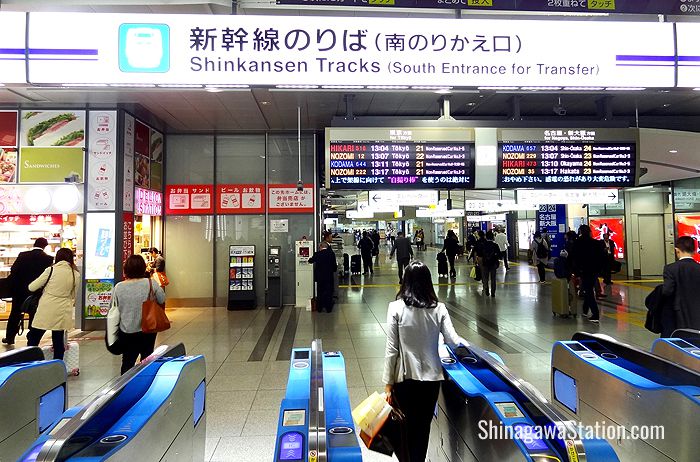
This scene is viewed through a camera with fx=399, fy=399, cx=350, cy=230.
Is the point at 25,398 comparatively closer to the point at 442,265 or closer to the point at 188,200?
the point at 188,200

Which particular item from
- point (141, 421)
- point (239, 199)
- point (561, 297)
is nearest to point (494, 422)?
point (141, 421)

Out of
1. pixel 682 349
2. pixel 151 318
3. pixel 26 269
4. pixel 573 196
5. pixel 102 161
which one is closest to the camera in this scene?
pixel 682 349

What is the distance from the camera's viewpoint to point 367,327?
7336 mm

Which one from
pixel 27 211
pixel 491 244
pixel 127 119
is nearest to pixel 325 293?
pixel 491 244

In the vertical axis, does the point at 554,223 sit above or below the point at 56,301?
above

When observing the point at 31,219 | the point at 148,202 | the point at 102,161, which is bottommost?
the point at 31,219

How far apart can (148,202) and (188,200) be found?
1.03 meters

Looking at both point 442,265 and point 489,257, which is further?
point 442,265

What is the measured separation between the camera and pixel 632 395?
2551 mm

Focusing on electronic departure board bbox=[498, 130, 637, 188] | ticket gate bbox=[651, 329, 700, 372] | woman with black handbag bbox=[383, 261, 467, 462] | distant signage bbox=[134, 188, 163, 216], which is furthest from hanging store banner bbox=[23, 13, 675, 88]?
distant signage bbox=[134, 188, 163, 216]

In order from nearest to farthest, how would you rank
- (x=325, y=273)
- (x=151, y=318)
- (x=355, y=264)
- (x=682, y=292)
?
(x=682, y=292) → (x=151, y=318) → (x=325, y=273) → (x=355, y=264)

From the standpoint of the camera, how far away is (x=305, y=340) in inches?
259

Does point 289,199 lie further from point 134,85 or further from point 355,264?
point 134,85

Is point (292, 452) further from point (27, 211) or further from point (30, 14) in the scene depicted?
point (27, 211)
